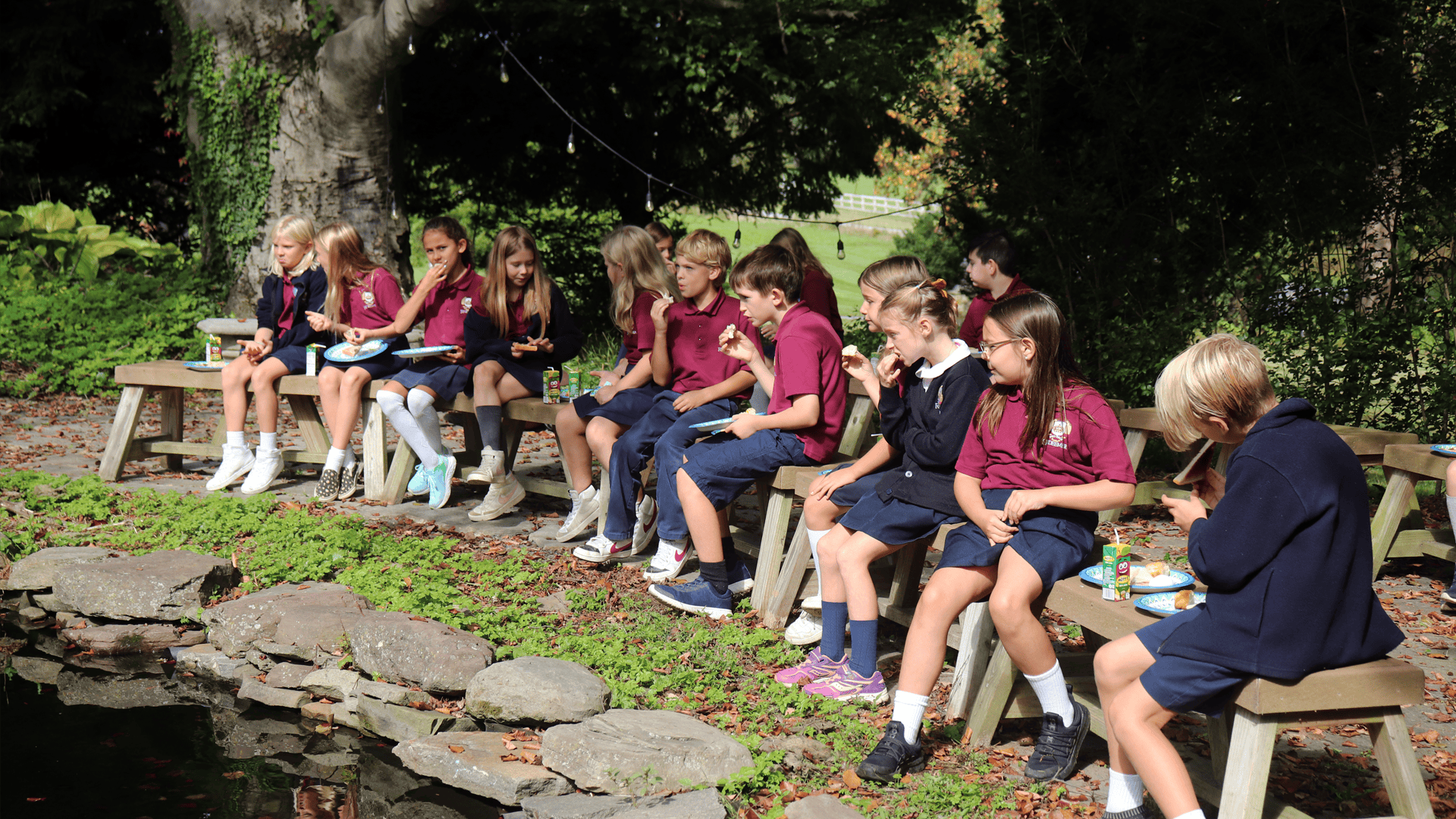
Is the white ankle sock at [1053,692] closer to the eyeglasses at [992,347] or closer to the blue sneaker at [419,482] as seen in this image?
the eyeglasses at [992,347]

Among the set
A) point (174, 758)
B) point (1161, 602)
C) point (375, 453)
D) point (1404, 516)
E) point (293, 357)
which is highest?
point (293, 357)

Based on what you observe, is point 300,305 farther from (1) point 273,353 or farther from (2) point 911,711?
(2) point 911,711

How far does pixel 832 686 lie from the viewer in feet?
13.0

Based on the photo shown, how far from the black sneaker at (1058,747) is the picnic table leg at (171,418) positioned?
6154 millimetres

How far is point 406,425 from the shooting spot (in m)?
6.55

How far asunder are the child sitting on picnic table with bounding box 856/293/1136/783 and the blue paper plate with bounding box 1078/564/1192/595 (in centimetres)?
10

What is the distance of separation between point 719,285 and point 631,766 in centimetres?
266

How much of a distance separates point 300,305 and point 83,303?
5209 millimetres

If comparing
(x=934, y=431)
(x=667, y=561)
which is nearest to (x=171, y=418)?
(x=667, y=561)

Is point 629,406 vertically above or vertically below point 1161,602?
above

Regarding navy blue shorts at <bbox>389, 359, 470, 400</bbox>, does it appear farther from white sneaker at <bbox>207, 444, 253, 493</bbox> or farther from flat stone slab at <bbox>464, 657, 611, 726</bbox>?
flat stone slab at <bbox>464, 657, 611, 726</bbox>

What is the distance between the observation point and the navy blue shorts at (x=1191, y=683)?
2.69 m

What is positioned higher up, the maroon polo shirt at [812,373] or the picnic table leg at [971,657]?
the maroon polo shirt at [812,373]

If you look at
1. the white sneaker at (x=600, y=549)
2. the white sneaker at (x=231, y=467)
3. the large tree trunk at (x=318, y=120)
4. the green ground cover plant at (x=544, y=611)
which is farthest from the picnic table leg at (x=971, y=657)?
the large tree trunk at (x=318, y=120)
